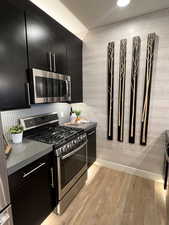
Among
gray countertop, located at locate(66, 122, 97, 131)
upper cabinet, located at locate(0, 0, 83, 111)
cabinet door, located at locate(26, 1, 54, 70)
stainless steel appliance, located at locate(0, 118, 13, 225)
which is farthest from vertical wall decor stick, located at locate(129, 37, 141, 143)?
stainless steel appliance, located at locate(0, 118, 13, 225)

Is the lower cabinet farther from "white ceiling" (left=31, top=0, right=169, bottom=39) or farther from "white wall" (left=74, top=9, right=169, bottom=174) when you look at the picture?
"white ceiling" (left=31, top=0, right=169, bottom=39)

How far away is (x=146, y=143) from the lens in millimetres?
2256

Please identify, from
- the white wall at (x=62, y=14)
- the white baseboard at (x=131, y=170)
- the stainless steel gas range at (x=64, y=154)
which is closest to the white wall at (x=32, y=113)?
the stainless steel gas range at (x=64, y=154)

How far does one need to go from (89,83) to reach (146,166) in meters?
1.91

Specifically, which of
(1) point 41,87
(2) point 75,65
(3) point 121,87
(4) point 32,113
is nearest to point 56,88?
(1) point 41,87

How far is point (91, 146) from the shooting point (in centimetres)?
249

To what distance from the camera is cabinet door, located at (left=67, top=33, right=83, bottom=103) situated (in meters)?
2.18

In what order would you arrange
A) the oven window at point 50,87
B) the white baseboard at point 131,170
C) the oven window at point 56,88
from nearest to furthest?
the oven window at point 50,87 < the oven window at point 56,88 < the white baseboard at point 131,170

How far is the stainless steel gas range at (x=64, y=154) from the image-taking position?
1508mm

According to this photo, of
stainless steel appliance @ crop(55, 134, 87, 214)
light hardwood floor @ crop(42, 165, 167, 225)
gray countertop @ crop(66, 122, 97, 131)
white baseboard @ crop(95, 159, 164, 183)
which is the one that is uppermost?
gray countertop @ crop(66, 122, 97, 131)

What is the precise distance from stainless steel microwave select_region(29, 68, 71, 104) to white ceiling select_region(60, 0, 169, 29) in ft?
3.27

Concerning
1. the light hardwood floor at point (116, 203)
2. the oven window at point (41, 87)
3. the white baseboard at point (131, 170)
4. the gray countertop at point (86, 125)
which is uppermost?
the oven window at point (41, 87)

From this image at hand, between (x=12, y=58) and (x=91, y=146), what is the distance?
1.92 metres

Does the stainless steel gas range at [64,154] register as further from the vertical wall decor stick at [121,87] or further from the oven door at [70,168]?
the vertical wall decor stick at [121,87]
